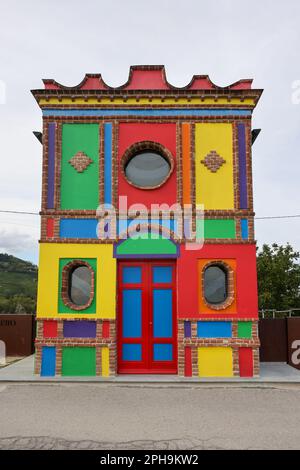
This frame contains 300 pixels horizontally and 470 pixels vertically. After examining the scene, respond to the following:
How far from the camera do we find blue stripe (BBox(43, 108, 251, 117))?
10094 millimetres

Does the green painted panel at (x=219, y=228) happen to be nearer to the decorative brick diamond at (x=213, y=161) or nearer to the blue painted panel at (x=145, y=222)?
the blue painted panel at (x=145, y=222)

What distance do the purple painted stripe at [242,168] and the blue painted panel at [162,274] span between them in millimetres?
2494

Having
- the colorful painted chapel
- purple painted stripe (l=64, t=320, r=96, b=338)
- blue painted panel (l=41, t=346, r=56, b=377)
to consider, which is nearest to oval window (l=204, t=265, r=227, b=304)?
the colorful painted chapel

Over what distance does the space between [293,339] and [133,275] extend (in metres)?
5.27

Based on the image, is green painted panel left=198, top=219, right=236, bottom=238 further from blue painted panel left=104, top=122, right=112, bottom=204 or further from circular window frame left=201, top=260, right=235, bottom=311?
blue painted panel left=104, top=122, right=112, bottom=204

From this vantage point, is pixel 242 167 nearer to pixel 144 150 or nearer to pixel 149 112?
pixel 144 150

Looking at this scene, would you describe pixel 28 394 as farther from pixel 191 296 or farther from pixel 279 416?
pixel 279 416

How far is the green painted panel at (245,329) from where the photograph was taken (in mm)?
9359

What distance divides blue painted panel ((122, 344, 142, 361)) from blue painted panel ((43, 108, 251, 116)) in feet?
19.7

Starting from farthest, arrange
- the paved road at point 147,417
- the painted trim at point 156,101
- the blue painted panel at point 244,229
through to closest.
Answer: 1. the painted trim at point 156,101
2. the blue painted panel at point 244,229
3. the paved road at point 147,417

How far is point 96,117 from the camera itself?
1012cm

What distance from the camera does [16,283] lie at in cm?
8475

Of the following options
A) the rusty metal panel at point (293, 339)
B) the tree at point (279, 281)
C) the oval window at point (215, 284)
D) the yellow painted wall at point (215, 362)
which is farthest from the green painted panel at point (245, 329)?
the tree at point (279, 281)

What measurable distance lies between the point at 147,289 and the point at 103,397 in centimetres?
299
